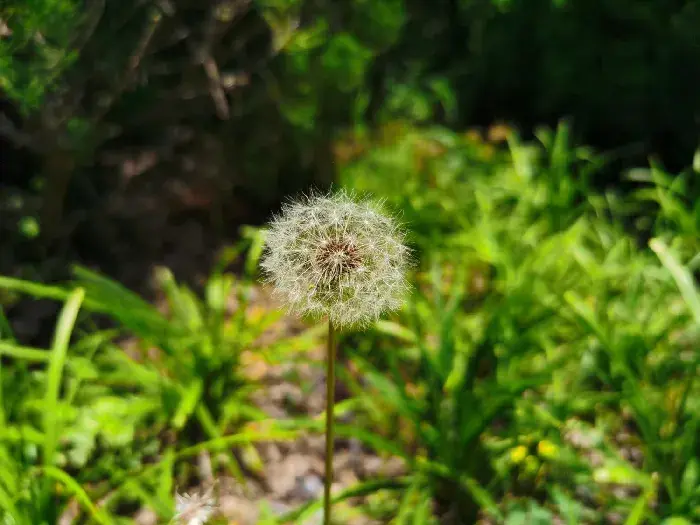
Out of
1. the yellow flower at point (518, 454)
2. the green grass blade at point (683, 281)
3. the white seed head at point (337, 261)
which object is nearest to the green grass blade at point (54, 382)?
the white seed head at point (337, 261)

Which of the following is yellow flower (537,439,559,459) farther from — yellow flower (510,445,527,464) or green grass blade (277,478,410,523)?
green grass blade (277,478,410,523)

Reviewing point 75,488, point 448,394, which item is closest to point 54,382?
point 75,488

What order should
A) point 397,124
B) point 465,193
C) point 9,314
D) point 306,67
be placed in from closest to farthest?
point 9,314 < point 306,67 < point 465,193 < point 397,124

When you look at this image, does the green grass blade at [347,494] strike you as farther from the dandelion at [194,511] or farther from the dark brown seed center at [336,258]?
the dark brown seed center at [336,258]

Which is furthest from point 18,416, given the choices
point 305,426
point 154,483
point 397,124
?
point 397,124

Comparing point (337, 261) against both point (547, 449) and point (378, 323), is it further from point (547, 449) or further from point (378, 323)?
point (547, 449)

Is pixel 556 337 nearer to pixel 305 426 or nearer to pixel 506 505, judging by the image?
pixel 506 505

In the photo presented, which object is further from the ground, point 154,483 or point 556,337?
point 556,337
